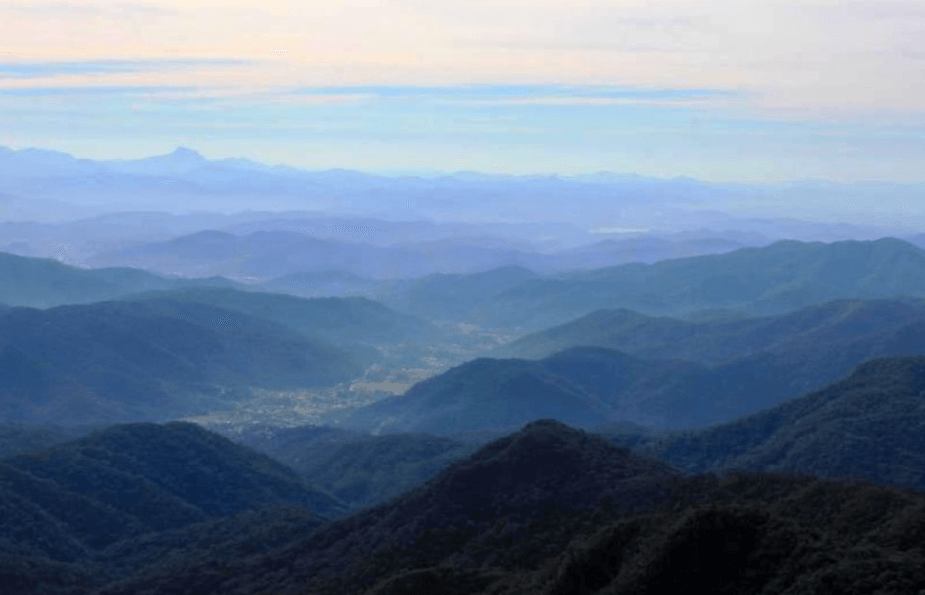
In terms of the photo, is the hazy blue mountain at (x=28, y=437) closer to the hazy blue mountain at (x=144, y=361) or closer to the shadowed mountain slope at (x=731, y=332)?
the hazy blue mountain at (x=144, y=361)

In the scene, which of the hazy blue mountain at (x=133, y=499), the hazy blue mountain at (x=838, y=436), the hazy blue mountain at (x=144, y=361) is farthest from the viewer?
the hazy blue mountain at (x=144, y=361)

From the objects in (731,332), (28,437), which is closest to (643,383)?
(731,332)

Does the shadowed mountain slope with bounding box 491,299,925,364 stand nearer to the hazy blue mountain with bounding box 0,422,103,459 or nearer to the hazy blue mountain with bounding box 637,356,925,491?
the hazy blue mountain with bounding box 637,356,925,491

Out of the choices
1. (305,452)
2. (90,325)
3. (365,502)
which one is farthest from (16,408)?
(365,502)

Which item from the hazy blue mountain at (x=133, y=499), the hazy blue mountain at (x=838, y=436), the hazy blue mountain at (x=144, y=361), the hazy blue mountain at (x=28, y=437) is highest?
the hazy blue mountain at (x=838, y=436)

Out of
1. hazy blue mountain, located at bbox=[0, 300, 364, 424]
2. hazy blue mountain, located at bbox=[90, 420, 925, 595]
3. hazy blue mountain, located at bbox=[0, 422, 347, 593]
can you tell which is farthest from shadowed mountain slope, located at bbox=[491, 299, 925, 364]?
hazy blue mountain, located at bbox=[90, 420, 925, 595]

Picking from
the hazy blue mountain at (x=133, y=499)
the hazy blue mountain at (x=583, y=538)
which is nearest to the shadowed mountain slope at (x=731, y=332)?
the hazy blue mountain at (x=133, y=499)

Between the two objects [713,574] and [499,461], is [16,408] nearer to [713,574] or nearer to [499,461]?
[499,461]
